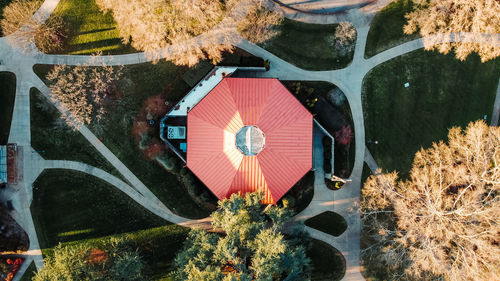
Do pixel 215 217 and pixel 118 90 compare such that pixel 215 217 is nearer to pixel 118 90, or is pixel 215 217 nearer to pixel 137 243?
pixel 137 243

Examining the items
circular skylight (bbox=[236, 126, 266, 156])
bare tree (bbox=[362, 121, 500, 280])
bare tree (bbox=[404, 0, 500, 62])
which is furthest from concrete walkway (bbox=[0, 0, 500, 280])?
circular skylight (bbox=[236, 126, 266, 156])

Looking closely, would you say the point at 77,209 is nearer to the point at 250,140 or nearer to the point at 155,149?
the point at 155,149

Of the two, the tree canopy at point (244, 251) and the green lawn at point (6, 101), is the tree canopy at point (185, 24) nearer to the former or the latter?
the green lawn at point (6, 101)

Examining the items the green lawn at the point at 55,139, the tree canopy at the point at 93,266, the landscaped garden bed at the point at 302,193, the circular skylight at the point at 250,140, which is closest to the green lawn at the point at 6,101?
the green lawn at the point at 55,139

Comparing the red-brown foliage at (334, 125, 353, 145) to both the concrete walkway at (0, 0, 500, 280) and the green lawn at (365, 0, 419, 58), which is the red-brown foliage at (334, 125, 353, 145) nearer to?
the concrete walkway at (0, 0, 500, 280)

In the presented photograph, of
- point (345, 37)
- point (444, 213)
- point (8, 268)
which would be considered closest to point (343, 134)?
point (345, 37)

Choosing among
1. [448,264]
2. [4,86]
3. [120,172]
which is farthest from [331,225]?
[4,86]

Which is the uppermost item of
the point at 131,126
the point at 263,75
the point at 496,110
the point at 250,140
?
the point at 263,75
